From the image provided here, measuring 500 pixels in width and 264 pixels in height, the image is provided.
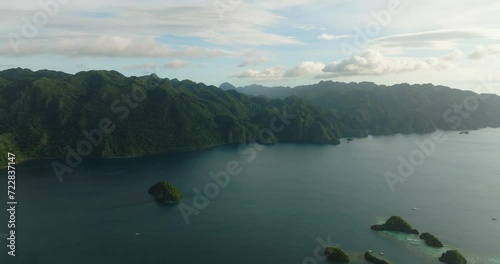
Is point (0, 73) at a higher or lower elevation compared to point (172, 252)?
higher

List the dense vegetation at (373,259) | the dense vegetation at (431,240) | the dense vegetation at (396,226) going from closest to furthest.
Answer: the dense vegetation at (373,259), the dense vegetation at (431,240), the dense vegetation at (396,226)

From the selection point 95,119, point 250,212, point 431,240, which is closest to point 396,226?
point 431,240

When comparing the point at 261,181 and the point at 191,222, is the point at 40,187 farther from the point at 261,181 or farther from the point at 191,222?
the point at 261,181

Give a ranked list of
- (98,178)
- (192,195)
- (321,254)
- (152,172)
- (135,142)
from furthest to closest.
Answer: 1. (135,142)
2. (152,172)
3. (98,178)
4. (192,195)
5. (321,254)

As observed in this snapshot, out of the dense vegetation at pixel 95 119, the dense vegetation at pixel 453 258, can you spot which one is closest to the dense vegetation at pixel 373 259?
the dense vegetation at pixel 453 258

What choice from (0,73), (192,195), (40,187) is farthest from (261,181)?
(0,73)

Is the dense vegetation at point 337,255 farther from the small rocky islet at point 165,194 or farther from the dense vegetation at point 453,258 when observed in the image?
the small rocky islet at point 165,194
